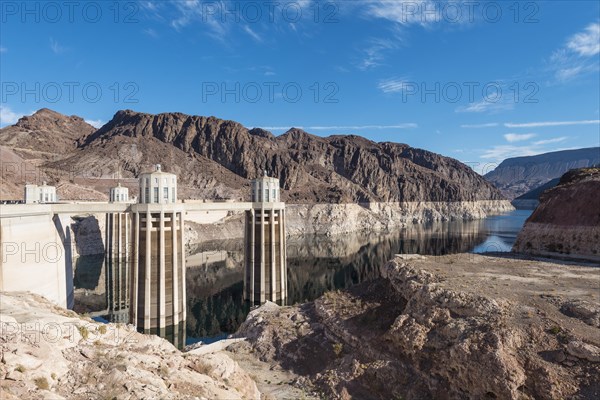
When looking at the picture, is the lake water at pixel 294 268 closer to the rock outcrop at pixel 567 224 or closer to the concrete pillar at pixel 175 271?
the concrete pillar at pixel 175 271

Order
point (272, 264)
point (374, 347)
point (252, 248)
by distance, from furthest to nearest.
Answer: point (252, 248) → point (272, 264) → point (374, 347)

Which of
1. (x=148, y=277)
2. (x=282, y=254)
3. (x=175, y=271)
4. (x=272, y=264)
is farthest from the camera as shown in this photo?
(x=282, y=254)

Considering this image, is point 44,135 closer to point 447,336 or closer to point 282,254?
point 282,254

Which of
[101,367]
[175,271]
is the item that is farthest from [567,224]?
[101,367]

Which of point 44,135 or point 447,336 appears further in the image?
point 44,135

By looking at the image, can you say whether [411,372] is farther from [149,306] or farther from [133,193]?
[133,193]

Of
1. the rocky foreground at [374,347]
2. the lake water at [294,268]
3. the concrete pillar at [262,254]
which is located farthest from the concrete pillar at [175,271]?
the concrete pillar at [262,254]

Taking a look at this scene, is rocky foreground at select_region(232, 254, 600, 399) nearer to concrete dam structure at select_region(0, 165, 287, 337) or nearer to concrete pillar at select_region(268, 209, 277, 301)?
concrete dam structure at select_region(0, 165, 287, 337)
